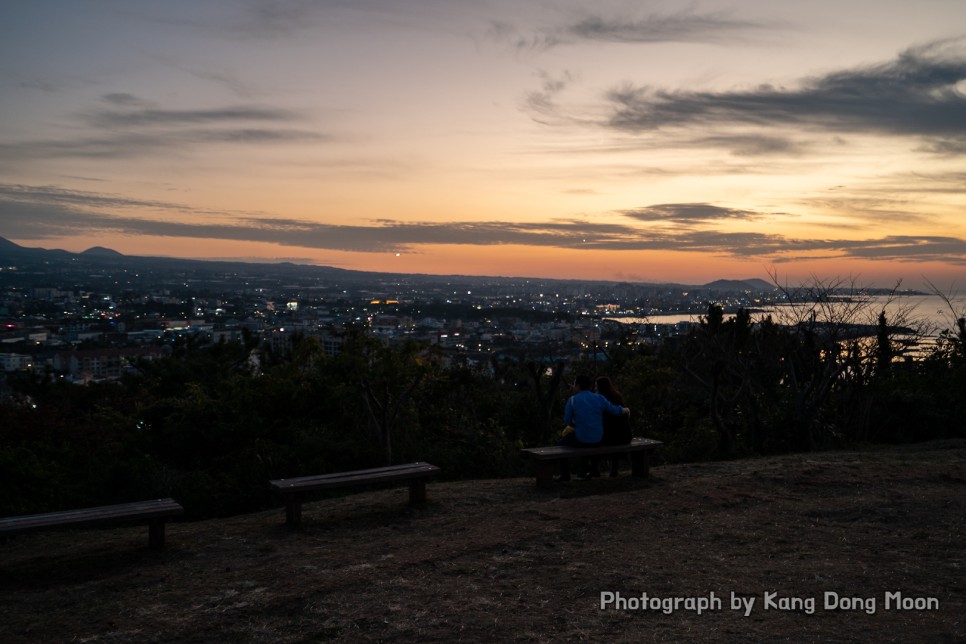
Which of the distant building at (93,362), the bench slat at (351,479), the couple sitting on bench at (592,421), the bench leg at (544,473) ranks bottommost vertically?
the distant building at (93,362)

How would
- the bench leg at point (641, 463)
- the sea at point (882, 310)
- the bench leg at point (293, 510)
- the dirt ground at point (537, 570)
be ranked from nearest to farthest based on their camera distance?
the dirt ground at point (537, 570)
the bench leg at point (293, 510)
the bench leg at point (641, 463)
the sea at point (882, 310)

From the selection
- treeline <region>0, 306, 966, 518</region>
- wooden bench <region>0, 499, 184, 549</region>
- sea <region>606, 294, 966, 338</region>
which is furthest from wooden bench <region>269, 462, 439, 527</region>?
sea <region>606, 294, 966, 338</region>

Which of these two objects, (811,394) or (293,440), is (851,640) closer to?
(293,440)

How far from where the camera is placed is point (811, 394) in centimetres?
1468

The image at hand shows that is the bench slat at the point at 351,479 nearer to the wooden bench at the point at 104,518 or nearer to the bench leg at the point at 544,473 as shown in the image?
the wooden bench at the point at 104,518

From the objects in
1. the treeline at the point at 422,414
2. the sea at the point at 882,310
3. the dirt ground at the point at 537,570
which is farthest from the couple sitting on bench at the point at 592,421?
the sea at the point at 882,310

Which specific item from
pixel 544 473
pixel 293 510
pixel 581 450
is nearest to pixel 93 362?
pixel 293 510

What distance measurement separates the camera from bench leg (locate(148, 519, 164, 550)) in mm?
6379

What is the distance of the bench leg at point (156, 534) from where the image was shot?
6379 millimetres

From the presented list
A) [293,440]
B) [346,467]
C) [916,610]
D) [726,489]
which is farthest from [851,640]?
[293,440]

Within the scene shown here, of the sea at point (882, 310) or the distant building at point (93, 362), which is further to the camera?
the distant building at point (93, 362)

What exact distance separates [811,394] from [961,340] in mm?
3810

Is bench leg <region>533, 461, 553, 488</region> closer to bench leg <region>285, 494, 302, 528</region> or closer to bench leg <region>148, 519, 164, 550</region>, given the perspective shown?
bench leg <region>285, 494, 302, 528</region>

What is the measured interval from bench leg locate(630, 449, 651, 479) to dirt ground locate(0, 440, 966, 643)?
41 cm
